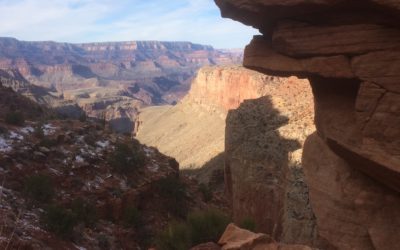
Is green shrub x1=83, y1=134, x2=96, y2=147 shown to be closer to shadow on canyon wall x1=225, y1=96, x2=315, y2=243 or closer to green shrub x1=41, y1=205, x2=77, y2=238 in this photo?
shadow on canyon wall x1=225, y1=96, x2=315, y2=243

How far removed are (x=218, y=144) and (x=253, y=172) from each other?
53.8m

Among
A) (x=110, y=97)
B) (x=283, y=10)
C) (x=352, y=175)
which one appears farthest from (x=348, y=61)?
(x=110, y=97)

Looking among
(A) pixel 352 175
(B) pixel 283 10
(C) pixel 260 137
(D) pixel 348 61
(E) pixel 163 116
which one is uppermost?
(B) pixel 283 10

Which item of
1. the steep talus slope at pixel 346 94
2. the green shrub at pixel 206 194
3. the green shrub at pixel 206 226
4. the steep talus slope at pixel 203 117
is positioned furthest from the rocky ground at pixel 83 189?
the steep talus slope at pixel 203 117

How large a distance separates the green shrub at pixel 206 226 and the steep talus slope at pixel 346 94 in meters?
7.54

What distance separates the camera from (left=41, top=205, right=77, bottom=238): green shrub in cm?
2233

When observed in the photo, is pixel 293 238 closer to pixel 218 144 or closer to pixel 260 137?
pixel 260 137

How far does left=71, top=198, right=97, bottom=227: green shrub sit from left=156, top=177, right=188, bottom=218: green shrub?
623 centimetres

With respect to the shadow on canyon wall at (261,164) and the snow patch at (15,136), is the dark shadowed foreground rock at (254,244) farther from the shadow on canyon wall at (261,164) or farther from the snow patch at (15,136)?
the snow patch at (15,136)

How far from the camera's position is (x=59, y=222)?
2236cm

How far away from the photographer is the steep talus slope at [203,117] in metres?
89.0

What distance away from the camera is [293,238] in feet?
63.8

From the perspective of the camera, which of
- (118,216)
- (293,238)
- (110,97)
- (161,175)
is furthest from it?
(110,97)

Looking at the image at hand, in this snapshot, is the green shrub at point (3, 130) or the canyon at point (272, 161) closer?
the canyon at point (272, 161)
